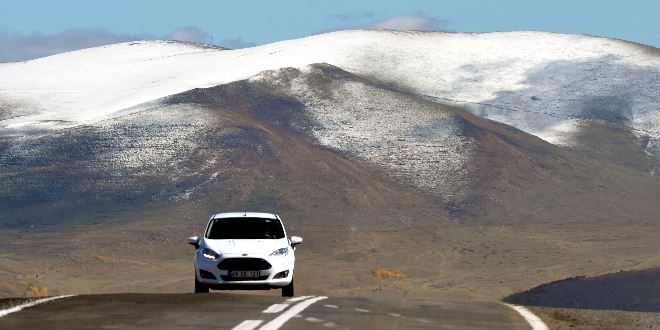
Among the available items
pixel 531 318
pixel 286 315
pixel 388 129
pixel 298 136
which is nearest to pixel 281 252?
pixel 531 318

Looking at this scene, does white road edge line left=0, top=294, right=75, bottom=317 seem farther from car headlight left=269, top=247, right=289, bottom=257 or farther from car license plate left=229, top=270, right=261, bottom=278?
car headlight left=269, top=247, right=289, bottom=257

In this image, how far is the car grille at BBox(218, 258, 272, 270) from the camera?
29766 millimetres

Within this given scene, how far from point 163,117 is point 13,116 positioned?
25168 millimetres

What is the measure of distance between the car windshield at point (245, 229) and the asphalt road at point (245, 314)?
437 centimetres

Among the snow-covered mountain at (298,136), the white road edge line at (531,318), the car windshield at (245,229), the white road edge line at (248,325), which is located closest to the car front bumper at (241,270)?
the car windshield at (245,229)

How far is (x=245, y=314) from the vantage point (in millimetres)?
21672

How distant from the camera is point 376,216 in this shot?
126 meters

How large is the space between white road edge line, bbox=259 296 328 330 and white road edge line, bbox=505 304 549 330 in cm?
362

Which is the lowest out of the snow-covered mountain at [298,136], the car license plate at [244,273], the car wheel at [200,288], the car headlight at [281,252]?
the snow-covered mountain at [298,136]

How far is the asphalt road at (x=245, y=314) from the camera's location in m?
19.7

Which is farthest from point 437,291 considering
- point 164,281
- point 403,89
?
point 403,89

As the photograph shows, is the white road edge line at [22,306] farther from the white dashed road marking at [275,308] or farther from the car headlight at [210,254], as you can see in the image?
the car headlight at [210,254]

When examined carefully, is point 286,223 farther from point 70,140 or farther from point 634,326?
point 634,326

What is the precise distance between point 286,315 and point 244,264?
8.47 meters
